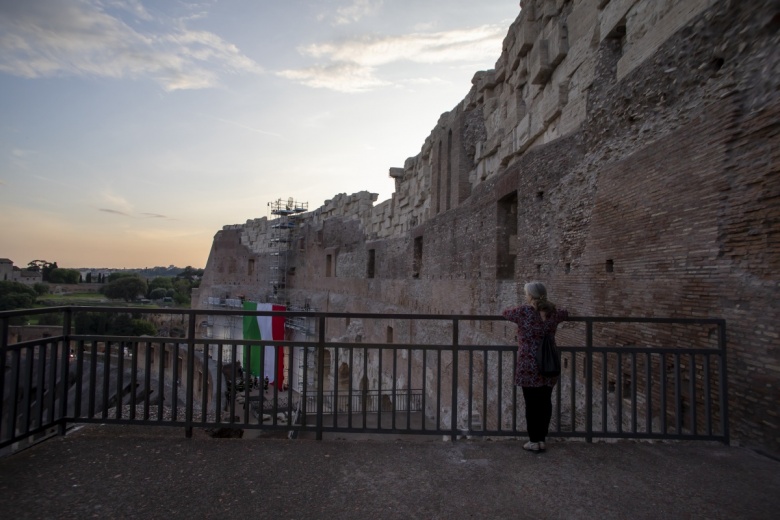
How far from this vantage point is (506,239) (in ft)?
33.5

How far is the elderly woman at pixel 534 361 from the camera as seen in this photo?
350 centimetres

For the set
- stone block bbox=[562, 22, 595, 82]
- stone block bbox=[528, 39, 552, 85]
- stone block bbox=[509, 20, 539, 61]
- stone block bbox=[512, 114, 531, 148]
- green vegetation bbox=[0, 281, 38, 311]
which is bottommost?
green vegetation bbox=[0, 281, 38, 311]

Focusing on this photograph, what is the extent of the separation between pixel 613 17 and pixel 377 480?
22.4 feet

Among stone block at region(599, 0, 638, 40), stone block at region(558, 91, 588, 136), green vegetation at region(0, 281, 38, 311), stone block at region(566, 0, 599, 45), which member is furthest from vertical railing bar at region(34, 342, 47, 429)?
green vegetation at region(0, 281, 38, 311)

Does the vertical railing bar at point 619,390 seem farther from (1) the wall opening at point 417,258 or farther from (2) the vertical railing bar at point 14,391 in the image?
(1) the wall opening at point 417,258

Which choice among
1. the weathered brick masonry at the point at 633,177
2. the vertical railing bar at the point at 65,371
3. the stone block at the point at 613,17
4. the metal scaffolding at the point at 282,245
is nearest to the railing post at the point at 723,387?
the weathered brick masonry at the point at 633,177

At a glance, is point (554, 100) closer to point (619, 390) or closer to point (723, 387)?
point (723, 387)

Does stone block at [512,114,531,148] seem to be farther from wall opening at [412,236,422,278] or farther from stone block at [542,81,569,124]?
wall opening at [412,236,422,278]

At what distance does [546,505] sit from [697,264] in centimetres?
326

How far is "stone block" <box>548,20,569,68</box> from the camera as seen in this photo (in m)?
8.31

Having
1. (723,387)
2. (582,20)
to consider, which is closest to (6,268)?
(582,20)

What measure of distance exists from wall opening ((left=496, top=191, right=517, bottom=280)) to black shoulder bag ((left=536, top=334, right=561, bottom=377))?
22.1ft

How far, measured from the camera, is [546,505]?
267cm

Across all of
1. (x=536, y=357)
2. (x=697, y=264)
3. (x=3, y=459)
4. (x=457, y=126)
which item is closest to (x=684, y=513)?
(x=536, y=357)
